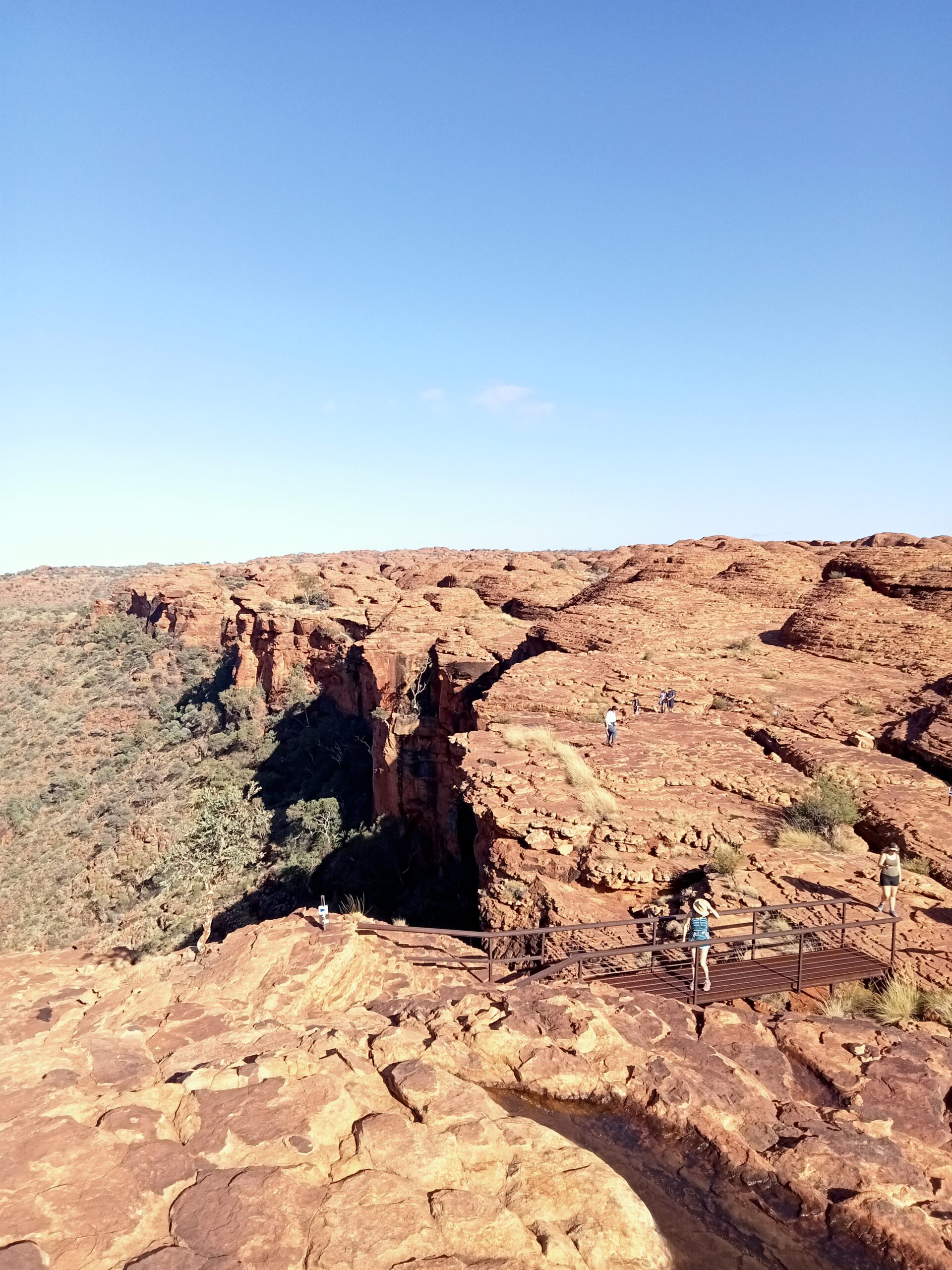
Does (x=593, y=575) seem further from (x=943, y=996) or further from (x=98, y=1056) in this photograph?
(x=98, y=1056)

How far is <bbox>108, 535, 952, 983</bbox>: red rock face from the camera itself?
8273mm

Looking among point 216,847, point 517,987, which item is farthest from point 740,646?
point 216,847

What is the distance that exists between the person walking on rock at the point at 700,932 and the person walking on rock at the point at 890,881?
6.00 feet

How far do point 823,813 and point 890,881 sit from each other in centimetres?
188

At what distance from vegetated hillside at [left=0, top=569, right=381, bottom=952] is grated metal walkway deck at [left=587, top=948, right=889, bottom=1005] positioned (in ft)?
35.2

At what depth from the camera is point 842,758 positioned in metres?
10.7

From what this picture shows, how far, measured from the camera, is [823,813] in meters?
8.95

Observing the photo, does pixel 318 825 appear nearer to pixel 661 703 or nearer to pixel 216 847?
pixel 216 847

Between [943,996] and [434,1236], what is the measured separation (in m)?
5.40

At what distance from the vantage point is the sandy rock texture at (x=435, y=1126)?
320 cm

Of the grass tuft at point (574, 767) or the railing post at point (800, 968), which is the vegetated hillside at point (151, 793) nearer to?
the grass tuft at point (574, 767)

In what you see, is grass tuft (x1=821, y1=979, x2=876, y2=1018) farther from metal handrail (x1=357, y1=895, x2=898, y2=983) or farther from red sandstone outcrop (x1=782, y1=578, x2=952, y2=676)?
red sandstone outcrop (x1=782, y1=578, x2=952, y2=676)

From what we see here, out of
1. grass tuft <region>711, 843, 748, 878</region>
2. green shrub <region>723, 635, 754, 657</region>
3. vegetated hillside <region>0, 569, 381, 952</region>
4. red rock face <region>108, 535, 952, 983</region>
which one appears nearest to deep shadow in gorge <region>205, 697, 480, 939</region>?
vegetated hillside <region>0, 569, 381, 952</region>

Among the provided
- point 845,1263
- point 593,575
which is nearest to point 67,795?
point 845,1263
